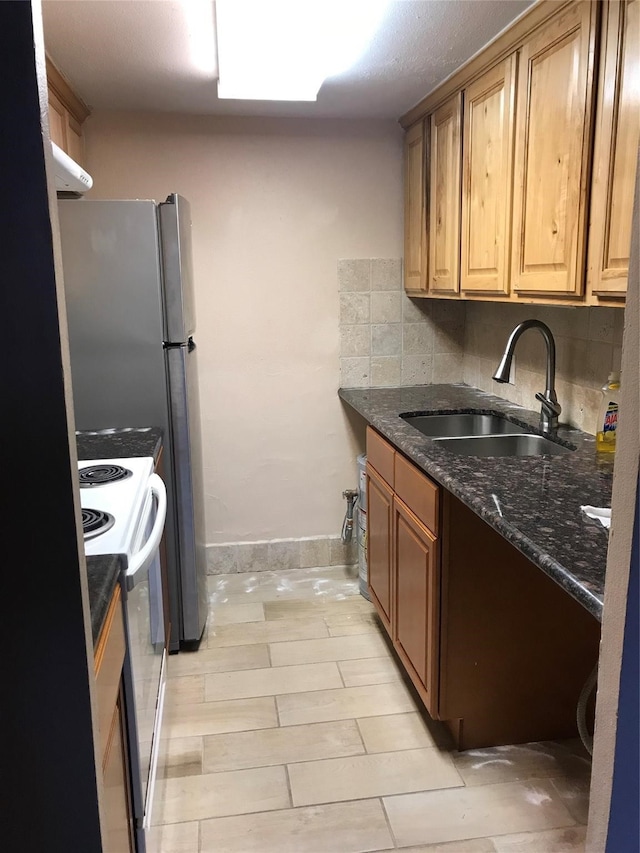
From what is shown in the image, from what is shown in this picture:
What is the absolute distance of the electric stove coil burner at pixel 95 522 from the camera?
1530mm

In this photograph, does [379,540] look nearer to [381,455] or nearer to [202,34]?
[381,455]

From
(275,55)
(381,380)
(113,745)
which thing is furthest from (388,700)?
(275,55)

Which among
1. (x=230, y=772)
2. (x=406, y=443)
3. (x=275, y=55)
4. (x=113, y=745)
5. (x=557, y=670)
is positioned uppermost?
(x=275, y=55)

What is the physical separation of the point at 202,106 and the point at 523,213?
5.20 ft

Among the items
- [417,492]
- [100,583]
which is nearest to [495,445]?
[417,492]

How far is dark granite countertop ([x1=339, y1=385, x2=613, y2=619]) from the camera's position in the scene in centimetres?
127

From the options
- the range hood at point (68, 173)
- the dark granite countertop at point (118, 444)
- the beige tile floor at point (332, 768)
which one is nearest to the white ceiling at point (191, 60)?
the range hood at point (68, 173)

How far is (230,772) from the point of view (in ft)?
6.81

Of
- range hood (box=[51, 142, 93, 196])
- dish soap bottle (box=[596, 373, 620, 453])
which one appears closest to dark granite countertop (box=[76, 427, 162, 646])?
range hood (box=[51, 142, 93, 196])

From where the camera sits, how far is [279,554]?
140 inches

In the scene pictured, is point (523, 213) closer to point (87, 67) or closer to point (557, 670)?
point (557, 670)

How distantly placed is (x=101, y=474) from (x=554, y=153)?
1.61 metres

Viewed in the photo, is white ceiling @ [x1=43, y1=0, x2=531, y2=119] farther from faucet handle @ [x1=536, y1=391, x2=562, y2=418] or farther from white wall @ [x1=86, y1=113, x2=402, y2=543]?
faucet handle @ [x1=536, y1=391, x2=562, y2=418]

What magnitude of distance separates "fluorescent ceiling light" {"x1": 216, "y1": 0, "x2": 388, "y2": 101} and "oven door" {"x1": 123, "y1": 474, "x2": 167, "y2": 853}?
4.50 feet
